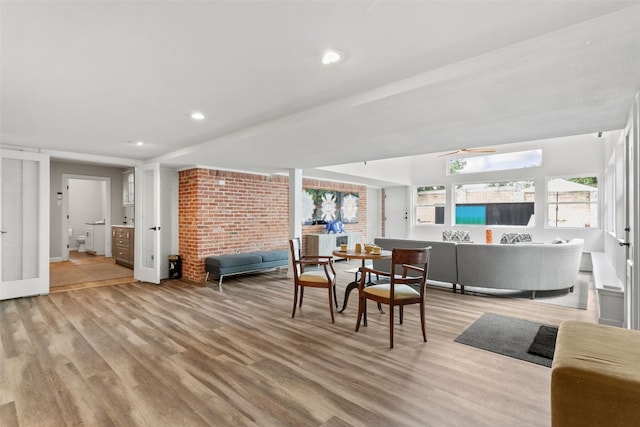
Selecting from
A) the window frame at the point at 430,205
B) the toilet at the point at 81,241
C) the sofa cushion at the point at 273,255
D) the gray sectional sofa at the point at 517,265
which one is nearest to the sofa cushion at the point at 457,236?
the window frame at the point at 430,205

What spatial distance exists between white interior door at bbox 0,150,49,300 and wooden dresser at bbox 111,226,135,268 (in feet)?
7.38

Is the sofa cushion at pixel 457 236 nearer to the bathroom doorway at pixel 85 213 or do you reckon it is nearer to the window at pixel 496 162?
the window at pixel 496 162

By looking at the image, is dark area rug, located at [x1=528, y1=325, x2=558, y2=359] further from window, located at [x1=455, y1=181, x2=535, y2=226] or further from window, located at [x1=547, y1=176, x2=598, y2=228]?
window, located at [x1=455, y1=181, x2=535, y2=226]

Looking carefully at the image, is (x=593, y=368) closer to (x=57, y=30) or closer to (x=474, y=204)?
(x=57, y=30)

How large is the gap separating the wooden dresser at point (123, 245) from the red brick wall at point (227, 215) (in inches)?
71.5

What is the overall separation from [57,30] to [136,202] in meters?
4.49

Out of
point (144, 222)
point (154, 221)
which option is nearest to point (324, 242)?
point (154, 221)

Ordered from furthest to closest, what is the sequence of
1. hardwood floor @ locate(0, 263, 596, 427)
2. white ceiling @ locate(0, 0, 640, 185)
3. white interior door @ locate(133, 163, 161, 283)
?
white interior door @ locate(133, 163, 161, 283) → hardwood floor @ locate(0, 263, 596, 427) → white ceiling @ locate(0, 0, 640, 185)

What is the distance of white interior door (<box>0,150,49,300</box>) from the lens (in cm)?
437

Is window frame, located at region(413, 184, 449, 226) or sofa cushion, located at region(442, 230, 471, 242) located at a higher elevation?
window frame, located at region(413, 184, 449, 226)

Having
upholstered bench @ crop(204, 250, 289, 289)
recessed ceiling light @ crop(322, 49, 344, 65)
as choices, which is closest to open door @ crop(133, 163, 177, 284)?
upholstered bench @ crop(204, 250, 289, 289)

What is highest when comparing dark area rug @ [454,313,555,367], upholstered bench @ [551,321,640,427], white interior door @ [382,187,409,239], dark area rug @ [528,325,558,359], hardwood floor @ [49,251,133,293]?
white interior door @ [382,187,409,239]

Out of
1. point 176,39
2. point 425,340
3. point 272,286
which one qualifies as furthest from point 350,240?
point 176,39

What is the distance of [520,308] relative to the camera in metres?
4.05
